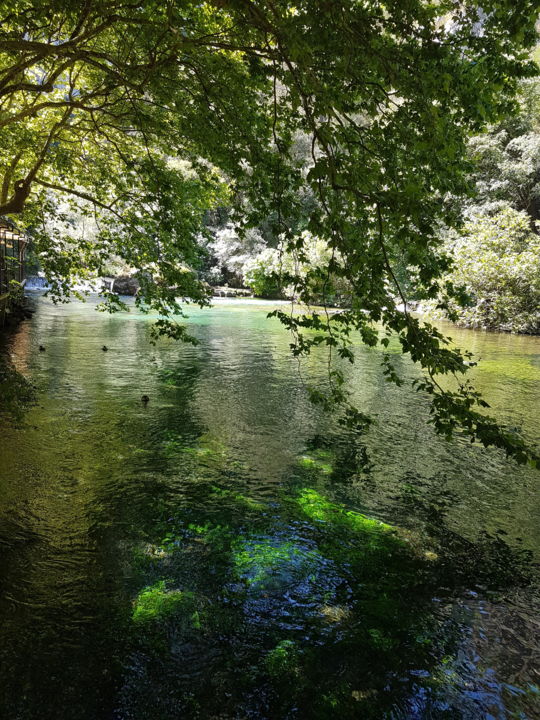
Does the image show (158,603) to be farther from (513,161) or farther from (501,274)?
(513,161)

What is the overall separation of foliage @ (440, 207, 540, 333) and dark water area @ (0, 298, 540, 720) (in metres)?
19.7

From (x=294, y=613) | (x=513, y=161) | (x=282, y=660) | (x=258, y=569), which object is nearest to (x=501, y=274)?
(x=513, y=161)

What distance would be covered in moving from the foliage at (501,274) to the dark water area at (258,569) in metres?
19.7

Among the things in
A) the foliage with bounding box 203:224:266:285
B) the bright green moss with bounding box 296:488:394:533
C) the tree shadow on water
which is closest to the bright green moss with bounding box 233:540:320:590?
the tree shadow on water

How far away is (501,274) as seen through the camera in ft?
95.7

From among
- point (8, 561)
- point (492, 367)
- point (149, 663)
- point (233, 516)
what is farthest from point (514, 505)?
point (492, 367)

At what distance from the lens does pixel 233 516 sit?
6.96 m

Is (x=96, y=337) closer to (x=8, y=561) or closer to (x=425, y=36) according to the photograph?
(x=8, y=561)

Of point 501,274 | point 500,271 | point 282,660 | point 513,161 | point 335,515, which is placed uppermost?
point 513,161

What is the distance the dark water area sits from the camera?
4.12 meters

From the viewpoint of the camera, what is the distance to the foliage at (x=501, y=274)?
28922 millimetres

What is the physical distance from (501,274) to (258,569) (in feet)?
92.8

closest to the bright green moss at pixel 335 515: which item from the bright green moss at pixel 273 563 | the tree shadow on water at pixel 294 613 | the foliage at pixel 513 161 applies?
the tree shadow on water at pixel 294 613

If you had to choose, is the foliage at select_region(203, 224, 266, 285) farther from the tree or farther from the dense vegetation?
the tree
